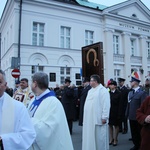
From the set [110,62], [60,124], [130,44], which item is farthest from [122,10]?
[60,124]

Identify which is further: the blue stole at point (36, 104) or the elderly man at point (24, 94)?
the elderly man at point (24, 94)

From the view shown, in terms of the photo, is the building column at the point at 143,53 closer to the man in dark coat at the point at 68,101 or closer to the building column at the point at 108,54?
the building column at the point at 108,54

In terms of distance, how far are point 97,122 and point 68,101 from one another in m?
3.35

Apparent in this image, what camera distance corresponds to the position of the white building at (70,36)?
57.6 ft

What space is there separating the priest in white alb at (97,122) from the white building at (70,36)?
41.8 ft

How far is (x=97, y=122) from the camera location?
5070 millimetres

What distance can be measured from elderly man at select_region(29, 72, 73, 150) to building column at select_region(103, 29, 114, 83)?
18.7 m

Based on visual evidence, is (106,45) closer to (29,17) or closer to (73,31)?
(73,31)

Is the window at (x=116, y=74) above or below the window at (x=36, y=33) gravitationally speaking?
below

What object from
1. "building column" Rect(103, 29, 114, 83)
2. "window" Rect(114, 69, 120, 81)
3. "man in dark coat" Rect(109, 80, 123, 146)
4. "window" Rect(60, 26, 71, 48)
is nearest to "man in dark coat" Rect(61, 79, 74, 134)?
"man in dark coat" Rect(109, 80, 123, 146)

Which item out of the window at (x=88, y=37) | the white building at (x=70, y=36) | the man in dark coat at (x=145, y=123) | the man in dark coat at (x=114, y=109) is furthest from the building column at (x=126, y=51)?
the man in dark coat at (x=145, y=123)

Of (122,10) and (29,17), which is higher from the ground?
(122,10)

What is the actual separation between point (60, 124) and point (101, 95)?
8.68 feet

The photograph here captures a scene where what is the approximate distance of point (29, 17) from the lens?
57.6ft
